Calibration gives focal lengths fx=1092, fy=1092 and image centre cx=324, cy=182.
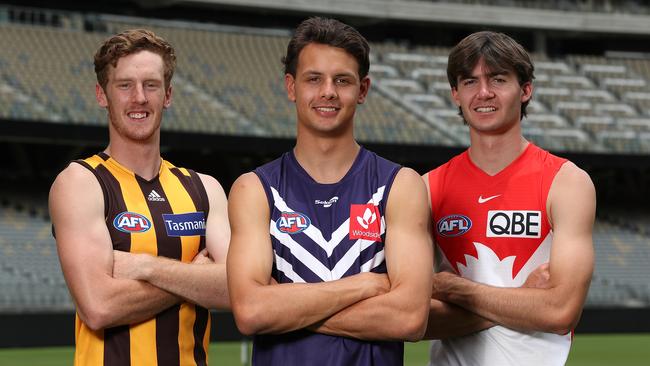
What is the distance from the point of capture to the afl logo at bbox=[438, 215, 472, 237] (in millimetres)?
4500

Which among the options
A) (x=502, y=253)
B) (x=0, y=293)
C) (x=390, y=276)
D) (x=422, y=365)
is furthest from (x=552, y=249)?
(x=0, y=293)

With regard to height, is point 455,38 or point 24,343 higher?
point 455,38

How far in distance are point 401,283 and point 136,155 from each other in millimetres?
1454

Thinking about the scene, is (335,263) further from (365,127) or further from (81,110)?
(365,127)

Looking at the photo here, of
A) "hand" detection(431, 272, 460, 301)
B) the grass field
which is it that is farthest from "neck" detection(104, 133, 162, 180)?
the grass field

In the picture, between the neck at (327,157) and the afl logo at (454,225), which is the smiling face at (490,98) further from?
the neck at (327,157)

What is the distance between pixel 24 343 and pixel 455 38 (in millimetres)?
23597

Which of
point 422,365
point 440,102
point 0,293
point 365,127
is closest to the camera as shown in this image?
point 422,365

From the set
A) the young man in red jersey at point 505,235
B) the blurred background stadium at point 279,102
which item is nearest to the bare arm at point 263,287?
the young man in red jersey at point 505,235

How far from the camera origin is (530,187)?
174 inches

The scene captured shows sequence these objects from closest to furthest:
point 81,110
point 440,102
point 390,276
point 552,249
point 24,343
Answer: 1. point 390,276
2. point 552,249
3. point 24,343
4. point 81,110
5. point 440,102

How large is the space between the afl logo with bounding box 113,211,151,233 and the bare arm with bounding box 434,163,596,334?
136 centimetres

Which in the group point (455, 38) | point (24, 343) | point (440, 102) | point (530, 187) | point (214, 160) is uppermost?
point (455, 38)

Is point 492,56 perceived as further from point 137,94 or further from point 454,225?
point 137,94
